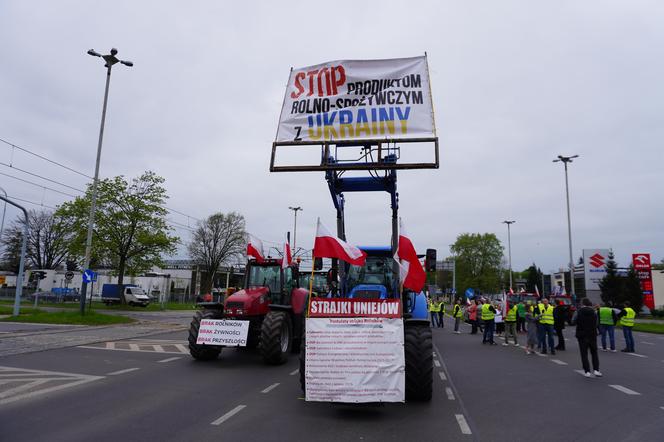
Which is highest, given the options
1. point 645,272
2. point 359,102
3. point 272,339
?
point 359,102

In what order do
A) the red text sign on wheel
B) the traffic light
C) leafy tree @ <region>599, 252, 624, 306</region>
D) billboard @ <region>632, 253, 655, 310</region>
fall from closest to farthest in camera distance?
the red text sign on wheel → the traffic light → leafy tree @ <region>599, 252, 624, 306</region> → billboard @ <region>632, 253, 655, 310</region>

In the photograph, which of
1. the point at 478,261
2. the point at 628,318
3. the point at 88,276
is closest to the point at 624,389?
the point at 628,318

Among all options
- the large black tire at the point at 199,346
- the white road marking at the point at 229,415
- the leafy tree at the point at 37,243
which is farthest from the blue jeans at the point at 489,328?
the leafy tree at the point at 37,243

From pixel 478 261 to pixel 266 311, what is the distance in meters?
92.0

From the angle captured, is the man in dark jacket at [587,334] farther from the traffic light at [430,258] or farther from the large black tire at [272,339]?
the large black tire at [272,339]

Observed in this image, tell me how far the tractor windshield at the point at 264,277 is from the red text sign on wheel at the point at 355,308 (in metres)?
5.87

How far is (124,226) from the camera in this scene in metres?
33.7

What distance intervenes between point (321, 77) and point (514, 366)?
27.9 feet

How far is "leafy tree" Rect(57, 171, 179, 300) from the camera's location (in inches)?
1300

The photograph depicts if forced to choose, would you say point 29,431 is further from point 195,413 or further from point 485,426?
point 485,426

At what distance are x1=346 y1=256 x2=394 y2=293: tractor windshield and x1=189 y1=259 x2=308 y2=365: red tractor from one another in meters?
1.93

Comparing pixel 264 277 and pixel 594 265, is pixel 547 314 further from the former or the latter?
pixel 594 265

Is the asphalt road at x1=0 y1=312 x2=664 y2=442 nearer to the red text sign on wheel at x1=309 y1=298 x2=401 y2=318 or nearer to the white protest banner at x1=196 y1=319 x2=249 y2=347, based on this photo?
the white protest banner at x1=196 y1=319 x2=249 y2=347

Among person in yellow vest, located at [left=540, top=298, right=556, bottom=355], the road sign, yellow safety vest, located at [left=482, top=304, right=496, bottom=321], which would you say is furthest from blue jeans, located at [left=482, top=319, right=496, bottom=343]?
the road sign
